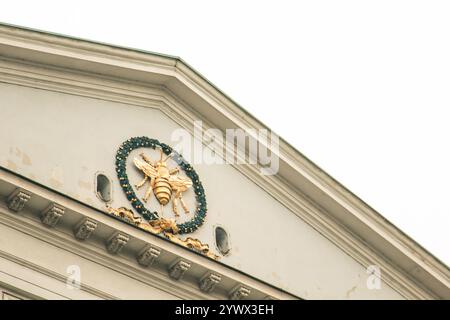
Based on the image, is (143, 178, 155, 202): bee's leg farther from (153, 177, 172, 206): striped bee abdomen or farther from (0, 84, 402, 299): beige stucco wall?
(0, 84, 402, 299): beige stucco wall

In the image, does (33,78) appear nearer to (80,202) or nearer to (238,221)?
(80,202)

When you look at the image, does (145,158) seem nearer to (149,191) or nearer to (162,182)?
(162,182)

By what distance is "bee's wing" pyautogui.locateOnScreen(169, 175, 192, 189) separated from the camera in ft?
73.0

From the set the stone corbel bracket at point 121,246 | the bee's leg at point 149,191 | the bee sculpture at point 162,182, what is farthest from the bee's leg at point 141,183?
the stone corbel bracket at point 121,246

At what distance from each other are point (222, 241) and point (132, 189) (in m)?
2.01

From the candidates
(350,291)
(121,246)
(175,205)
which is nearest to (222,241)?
(175,205)

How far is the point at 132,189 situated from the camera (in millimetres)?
21516

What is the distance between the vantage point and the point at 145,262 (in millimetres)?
20578

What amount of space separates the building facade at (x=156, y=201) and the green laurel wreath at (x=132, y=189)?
23 mm

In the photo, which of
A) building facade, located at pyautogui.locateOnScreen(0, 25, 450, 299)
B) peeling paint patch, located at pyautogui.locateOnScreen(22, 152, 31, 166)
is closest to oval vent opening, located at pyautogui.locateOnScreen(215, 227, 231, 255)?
building facade, located at pyautogui.locateOnScreen(0, 25, 450, 299)

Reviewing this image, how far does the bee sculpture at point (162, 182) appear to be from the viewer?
2186cm

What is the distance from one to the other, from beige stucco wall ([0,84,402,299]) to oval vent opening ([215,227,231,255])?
0.13 metres

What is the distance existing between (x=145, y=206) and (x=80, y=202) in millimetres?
1888
